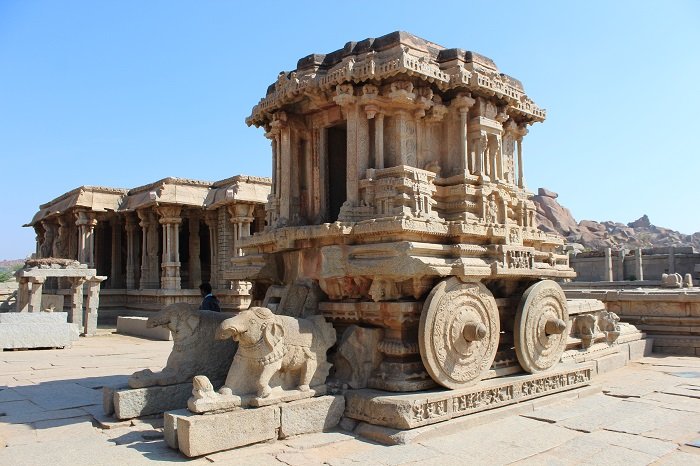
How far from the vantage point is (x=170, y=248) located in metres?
21.0

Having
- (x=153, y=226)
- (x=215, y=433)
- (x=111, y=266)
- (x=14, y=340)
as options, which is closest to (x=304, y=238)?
(x=215, y=433)

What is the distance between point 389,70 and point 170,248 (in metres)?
16.3

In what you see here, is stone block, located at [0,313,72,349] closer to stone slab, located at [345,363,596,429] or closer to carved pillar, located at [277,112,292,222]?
carved pillar, located at [277,112,292,222]

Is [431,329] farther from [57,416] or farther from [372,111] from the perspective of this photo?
[57,416]

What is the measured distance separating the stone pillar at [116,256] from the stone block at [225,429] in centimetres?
2236

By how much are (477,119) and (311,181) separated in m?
2.24

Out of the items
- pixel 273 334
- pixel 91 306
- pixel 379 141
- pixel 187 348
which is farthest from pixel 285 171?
pixel 91 306

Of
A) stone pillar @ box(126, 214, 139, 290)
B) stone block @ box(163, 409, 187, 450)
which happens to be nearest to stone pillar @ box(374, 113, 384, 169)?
stone block @ box(163, 409, 187, 450)

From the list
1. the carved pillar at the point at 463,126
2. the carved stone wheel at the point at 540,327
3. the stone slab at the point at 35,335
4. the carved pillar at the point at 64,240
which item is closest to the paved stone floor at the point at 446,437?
the carved stone wheel at the point at 540,327

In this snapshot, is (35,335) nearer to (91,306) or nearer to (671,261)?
(91,306)

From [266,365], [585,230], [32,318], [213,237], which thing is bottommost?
[32,318]

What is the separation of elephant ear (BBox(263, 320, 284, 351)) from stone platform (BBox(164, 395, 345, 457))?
1.78 ft

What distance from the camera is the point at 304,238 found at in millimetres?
6445

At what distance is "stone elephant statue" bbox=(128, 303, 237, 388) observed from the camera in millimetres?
6082
